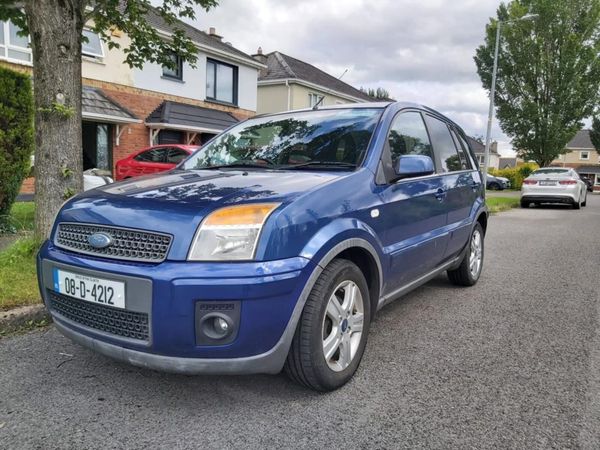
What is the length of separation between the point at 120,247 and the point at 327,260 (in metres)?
1.02

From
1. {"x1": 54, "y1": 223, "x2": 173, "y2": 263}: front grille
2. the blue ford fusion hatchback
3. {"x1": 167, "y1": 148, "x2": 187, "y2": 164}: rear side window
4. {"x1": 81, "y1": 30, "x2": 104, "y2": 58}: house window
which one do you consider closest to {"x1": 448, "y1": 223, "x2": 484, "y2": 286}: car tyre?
the blue ford fusion hatchback

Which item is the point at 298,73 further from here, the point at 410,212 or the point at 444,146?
the point at 410,212

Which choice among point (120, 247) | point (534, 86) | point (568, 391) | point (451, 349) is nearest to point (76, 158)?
point (120, 247)

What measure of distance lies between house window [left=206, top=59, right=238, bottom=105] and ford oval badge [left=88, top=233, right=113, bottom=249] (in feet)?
61.9

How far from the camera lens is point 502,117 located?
3030 centimetres

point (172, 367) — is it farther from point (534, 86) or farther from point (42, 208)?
point (534, 86)

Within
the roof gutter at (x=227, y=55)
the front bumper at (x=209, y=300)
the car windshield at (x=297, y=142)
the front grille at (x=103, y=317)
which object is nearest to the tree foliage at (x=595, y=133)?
the roof gutter at (x=227, y=55)

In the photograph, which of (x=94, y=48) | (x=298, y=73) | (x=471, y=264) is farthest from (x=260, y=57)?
(x=471, y=264)

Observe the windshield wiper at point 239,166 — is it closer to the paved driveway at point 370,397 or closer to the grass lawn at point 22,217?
the paved driveway at point 370,397

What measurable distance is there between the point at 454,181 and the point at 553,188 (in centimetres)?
1410

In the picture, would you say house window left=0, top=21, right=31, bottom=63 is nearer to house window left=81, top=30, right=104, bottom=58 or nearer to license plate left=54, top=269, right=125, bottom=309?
house window left=81, top=30, right=104, bottom=58

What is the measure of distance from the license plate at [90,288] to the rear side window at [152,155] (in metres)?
10.8

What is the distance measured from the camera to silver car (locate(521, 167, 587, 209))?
1641 centimetres

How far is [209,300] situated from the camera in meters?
2.20
